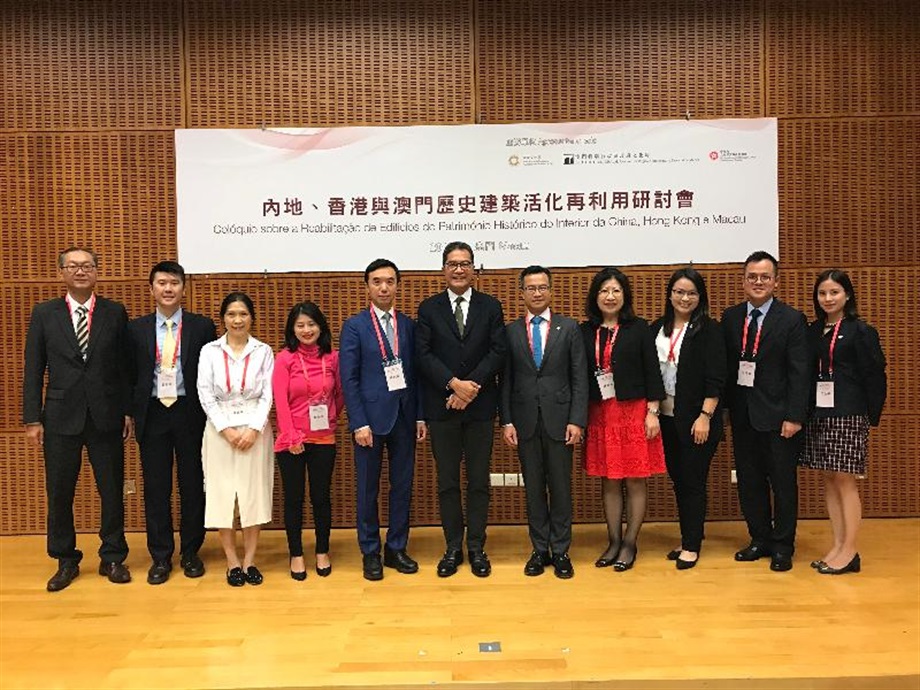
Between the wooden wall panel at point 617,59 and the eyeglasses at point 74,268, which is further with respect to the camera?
the wooden wall panel at point 617,59

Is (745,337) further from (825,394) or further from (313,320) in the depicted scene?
(313,320)

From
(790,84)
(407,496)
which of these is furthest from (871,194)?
(407,496)

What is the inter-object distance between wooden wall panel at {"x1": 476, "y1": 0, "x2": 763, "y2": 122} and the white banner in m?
0.14

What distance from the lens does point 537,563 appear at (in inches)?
152

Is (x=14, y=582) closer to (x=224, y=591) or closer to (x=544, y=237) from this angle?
(x=224, y=591)

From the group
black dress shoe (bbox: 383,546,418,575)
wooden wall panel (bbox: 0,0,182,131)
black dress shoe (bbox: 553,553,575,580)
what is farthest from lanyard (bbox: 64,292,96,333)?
black dress shoe (bbox: 553,553,575,580)

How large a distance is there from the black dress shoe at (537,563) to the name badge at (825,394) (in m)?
1.62

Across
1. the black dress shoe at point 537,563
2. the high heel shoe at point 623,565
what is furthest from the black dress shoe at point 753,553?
the black dress shoe at point 537,563

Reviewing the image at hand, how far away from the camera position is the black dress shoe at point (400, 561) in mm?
3904

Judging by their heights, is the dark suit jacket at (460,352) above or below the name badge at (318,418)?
above

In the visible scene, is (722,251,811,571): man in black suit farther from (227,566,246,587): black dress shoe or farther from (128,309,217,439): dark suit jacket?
(128,309,217,439): dark suit jacket

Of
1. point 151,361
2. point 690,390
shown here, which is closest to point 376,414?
point 151,361

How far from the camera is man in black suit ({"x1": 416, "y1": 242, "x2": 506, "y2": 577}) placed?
3758mm

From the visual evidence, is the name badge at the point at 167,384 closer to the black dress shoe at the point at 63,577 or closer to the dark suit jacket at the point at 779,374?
the black dress shoe at the point at 63,577
